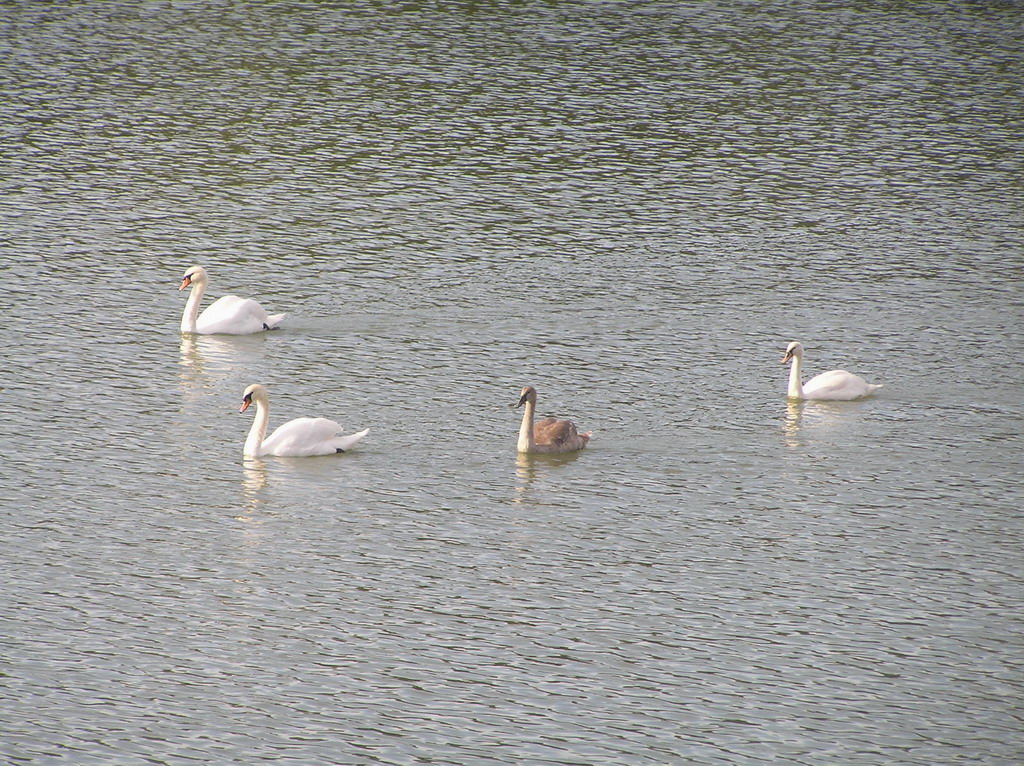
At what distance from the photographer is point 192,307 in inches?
934

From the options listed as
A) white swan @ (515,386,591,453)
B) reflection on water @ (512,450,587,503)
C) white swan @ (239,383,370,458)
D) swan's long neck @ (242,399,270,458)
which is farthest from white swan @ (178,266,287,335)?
reflection on water @ (512,450,587,503)

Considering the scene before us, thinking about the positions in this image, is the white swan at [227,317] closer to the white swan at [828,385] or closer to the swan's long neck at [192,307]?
the swan's long neck at [192,307]

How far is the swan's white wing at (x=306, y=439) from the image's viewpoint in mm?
18875

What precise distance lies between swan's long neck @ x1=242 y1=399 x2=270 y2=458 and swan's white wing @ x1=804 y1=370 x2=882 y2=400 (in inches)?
256

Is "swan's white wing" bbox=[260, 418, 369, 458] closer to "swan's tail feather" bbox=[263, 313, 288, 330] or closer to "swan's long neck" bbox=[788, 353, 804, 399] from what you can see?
"swan's tail feather" bbox=[263, 313, 288, 330]

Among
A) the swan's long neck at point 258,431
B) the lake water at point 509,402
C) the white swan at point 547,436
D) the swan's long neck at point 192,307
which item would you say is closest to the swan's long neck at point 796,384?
the lake water at point 509,402

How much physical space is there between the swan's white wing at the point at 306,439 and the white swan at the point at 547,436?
1721 millimetres

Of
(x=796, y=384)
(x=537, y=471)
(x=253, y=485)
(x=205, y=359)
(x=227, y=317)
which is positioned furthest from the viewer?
(x=227, y=317)

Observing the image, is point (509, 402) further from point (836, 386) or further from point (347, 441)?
point (836, 386)

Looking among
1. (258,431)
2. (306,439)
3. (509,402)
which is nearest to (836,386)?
(509,402)

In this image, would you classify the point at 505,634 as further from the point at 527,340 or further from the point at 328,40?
the point at 328,40

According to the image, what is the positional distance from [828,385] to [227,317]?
7901 mm

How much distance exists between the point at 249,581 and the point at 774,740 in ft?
16.6

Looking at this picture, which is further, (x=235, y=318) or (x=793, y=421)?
(x=235, y=318)
